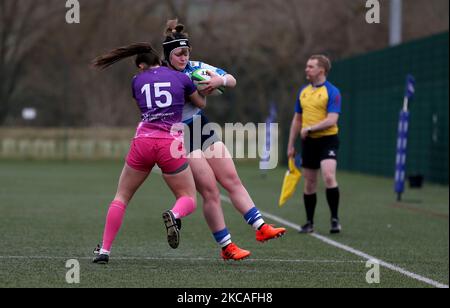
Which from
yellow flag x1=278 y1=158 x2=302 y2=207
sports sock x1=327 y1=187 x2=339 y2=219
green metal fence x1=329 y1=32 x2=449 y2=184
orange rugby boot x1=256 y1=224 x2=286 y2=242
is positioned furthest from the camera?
green metal fence x1=329 y1=32 x2=449 y2=184

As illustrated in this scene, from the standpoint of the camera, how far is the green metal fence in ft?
75.3

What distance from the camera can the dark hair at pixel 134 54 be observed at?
841cm

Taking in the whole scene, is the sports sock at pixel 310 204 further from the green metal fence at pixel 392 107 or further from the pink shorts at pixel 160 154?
the green metal fence at pixel 392 107

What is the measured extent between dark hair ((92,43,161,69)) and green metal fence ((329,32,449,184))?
14758 millimetres

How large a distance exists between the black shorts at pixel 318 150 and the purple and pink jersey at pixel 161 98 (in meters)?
3.97

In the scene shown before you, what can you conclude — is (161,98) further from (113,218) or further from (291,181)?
(291,181)

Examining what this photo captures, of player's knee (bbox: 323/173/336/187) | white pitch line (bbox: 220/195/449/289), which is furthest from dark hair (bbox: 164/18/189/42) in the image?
player's knee (bbox: 323/173/336/187)

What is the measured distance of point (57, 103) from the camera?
49469 millimetres

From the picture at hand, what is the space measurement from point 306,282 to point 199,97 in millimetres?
1797

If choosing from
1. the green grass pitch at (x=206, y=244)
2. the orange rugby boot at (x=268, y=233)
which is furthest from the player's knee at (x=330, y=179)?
the orange rugby boot at (x=268, y=233)

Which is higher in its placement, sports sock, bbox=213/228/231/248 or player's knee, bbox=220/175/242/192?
player's knee, bbox=220/175/242/192

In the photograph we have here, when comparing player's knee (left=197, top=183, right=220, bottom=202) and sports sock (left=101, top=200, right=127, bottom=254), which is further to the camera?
player's knee (left=197, top=183, right=220, bottom=202)

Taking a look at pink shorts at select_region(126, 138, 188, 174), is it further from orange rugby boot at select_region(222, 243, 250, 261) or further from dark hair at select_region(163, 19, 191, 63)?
orange rugby boot at select_region(222, 243, 250, 261)

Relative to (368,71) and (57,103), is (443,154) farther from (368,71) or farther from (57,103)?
(57,103)
